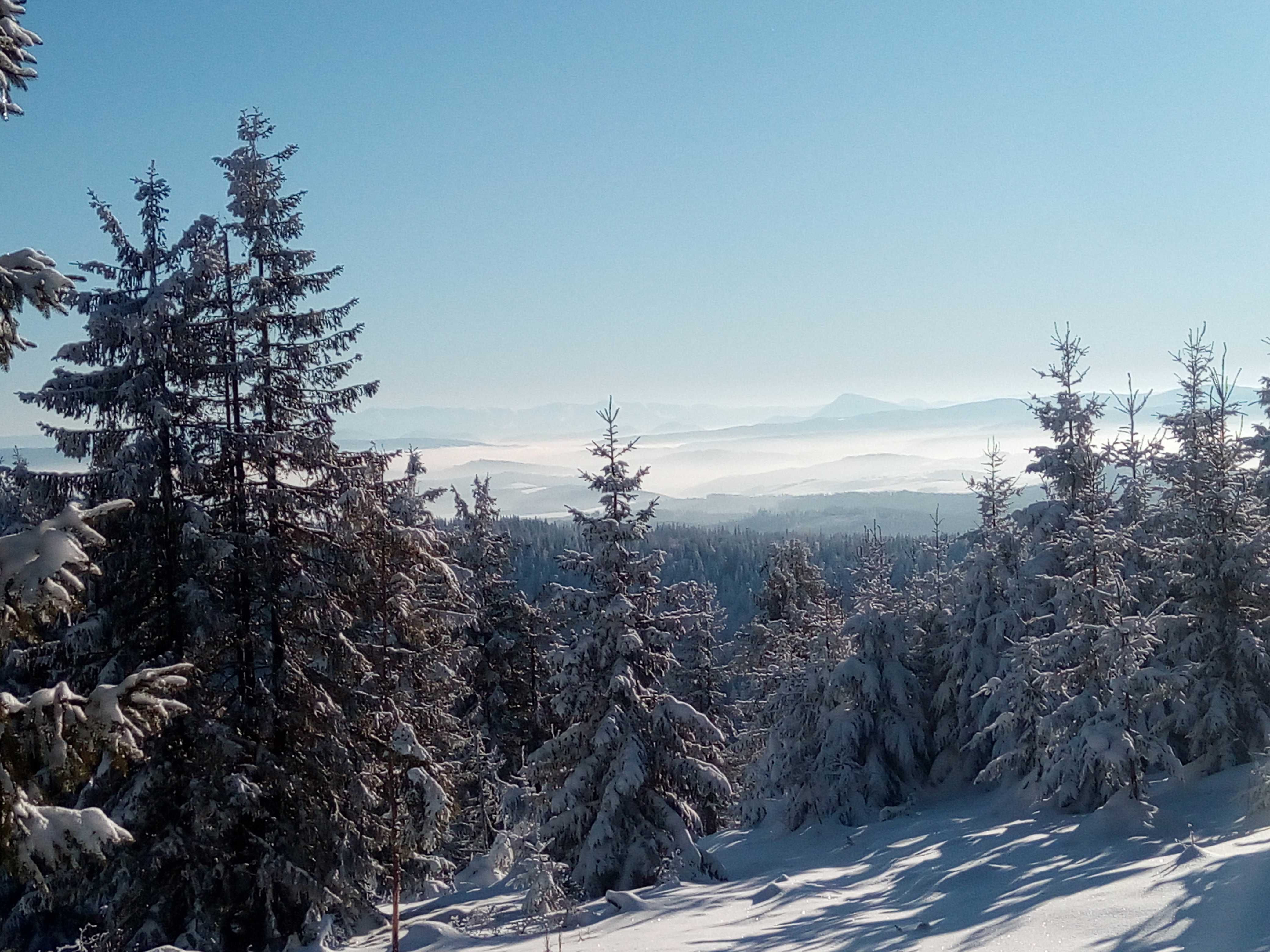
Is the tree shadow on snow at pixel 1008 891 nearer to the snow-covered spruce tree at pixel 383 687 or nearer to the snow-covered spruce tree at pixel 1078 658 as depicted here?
the snow-covered spruce tree at pixel 1078 658

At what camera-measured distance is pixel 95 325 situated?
12.4 m

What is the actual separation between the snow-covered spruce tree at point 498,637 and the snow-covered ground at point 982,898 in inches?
358

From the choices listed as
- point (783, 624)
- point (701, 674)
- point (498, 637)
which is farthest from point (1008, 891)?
point (783, 624)

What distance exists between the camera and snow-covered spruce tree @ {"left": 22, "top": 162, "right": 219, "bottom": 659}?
12445 millimetres

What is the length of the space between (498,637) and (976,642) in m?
15.0

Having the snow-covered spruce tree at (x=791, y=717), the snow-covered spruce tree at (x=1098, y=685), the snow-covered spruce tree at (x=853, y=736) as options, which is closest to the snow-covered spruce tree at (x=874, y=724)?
the snow-covered spruce tree at (x=853, y=736)

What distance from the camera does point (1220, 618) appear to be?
2002 cm

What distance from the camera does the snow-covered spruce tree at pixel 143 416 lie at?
12.4 metres

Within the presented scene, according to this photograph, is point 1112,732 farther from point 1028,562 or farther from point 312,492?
point 312,492

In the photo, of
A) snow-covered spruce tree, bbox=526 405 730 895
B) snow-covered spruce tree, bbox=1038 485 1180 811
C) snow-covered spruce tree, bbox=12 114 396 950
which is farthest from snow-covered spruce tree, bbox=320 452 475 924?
snow-covered spruce tree, bbox=1038 485 1180 811

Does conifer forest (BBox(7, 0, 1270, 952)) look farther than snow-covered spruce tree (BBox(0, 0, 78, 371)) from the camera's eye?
Yes

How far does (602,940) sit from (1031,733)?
13.8 meters

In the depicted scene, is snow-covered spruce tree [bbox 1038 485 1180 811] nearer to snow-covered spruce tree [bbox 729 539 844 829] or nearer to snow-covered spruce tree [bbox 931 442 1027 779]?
snow-covered spruce tree [bbox 931 442 1027 779]

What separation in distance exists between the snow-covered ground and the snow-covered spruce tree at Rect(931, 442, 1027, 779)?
17.3 ft
